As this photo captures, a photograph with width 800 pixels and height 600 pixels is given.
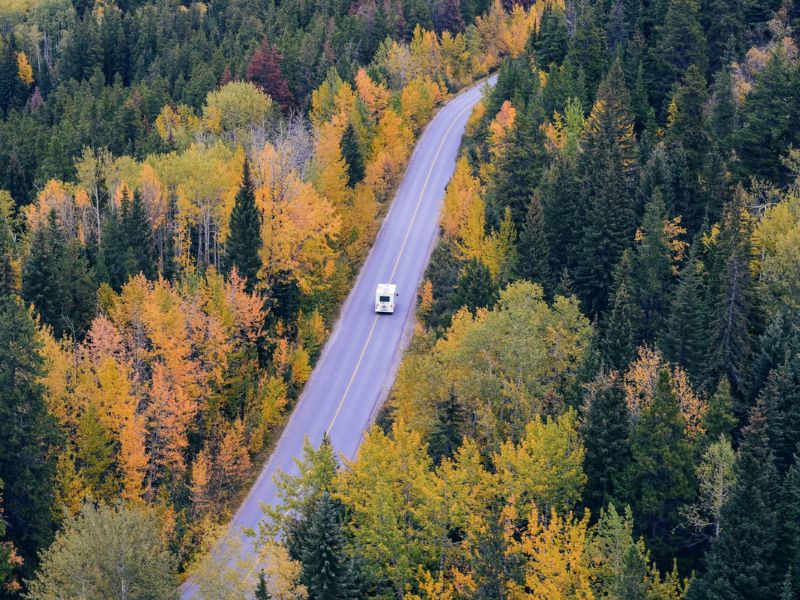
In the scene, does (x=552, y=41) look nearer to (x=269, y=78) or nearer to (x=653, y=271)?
(x=269, y=78)

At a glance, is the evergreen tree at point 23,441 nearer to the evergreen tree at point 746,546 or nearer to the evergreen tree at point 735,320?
the evergreen tree at point 746,546

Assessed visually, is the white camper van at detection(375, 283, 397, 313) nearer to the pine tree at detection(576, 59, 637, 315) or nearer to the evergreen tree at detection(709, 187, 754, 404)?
the pine tree at detection(576, 59, 637, 315)

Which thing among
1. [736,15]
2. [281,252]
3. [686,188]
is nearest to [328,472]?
[281,252]

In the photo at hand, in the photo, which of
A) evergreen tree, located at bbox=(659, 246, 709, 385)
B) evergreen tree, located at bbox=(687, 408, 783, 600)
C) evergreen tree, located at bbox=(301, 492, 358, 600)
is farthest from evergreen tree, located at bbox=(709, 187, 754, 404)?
evergreen tree, located at bbox=(301, 492, 358, 600)

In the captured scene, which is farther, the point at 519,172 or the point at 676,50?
the point at 676,50

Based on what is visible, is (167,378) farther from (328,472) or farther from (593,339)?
(593,339)

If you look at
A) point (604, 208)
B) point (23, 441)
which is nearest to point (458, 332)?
point (604, 208)

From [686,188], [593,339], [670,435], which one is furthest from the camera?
[686,188]
